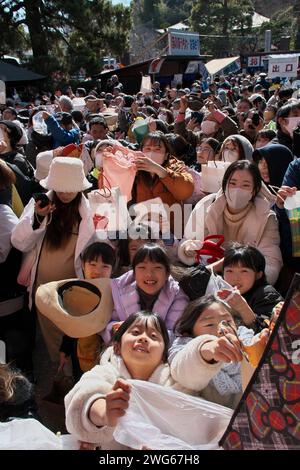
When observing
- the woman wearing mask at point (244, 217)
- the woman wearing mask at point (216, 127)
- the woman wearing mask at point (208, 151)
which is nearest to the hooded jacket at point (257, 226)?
the woman wearing mask at point (244, 217)

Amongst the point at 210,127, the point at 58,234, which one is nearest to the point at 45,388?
the point at 58,234

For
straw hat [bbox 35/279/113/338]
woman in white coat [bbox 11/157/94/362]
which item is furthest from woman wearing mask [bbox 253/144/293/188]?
straw hat [bbox 35/279/113/338]

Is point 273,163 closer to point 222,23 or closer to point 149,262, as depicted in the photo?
point 149,262

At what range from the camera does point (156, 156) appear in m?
3.71

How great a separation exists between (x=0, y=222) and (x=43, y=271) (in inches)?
15.4

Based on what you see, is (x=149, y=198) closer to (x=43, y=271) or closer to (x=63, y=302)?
(x=43, y=271)

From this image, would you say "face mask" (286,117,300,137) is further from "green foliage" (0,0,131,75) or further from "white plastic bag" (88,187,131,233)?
"green foliage" (0,0,131,75)

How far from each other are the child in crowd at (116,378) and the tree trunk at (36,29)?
23.0m

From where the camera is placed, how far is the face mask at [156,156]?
3703mm

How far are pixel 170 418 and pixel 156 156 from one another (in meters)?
2.36

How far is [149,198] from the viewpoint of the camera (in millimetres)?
3688
